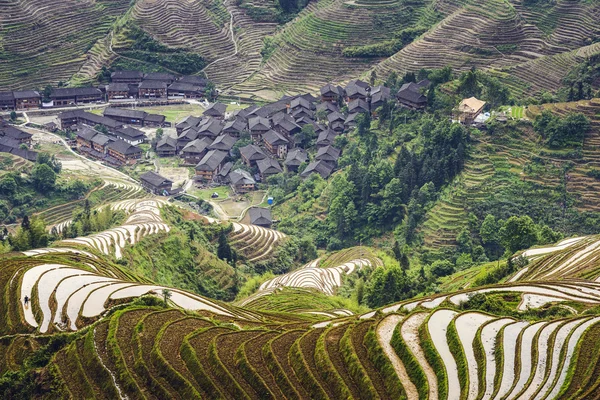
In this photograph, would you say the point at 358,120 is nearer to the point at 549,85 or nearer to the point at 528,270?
the point at 549,85

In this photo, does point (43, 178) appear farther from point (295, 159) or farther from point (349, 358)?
point (349, 358)

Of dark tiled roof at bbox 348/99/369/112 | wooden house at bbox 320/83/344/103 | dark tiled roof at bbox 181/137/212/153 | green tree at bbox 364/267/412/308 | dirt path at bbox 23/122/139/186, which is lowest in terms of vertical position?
dirt path at bbox 23/122/139/186

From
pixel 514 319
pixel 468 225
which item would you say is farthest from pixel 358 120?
pixel 514 319

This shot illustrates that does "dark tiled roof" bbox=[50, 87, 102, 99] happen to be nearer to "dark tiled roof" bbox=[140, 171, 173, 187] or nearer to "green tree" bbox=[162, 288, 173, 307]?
"dark tiled roof" bbox=[140, 171, 173, 187]

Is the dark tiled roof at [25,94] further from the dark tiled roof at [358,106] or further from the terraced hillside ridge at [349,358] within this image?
the terraced hillside ridge at [349,358]

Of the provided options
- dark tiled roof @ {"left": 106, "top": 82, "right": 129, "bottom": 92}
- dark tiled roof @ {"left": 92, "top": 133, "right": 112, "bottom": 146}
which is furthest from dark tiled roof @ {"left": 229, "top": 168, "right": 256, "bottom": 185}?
dark tiled roof @ {"left": 106, "top": 82, "right": 129, "bottom": 92}

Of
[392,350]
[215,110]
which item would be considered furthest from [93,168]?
[392,350]

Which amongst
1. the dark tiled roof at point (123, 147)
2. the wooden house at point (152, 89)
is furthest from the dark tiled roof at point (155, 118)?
the dark tiled roof at point (123, 147)
